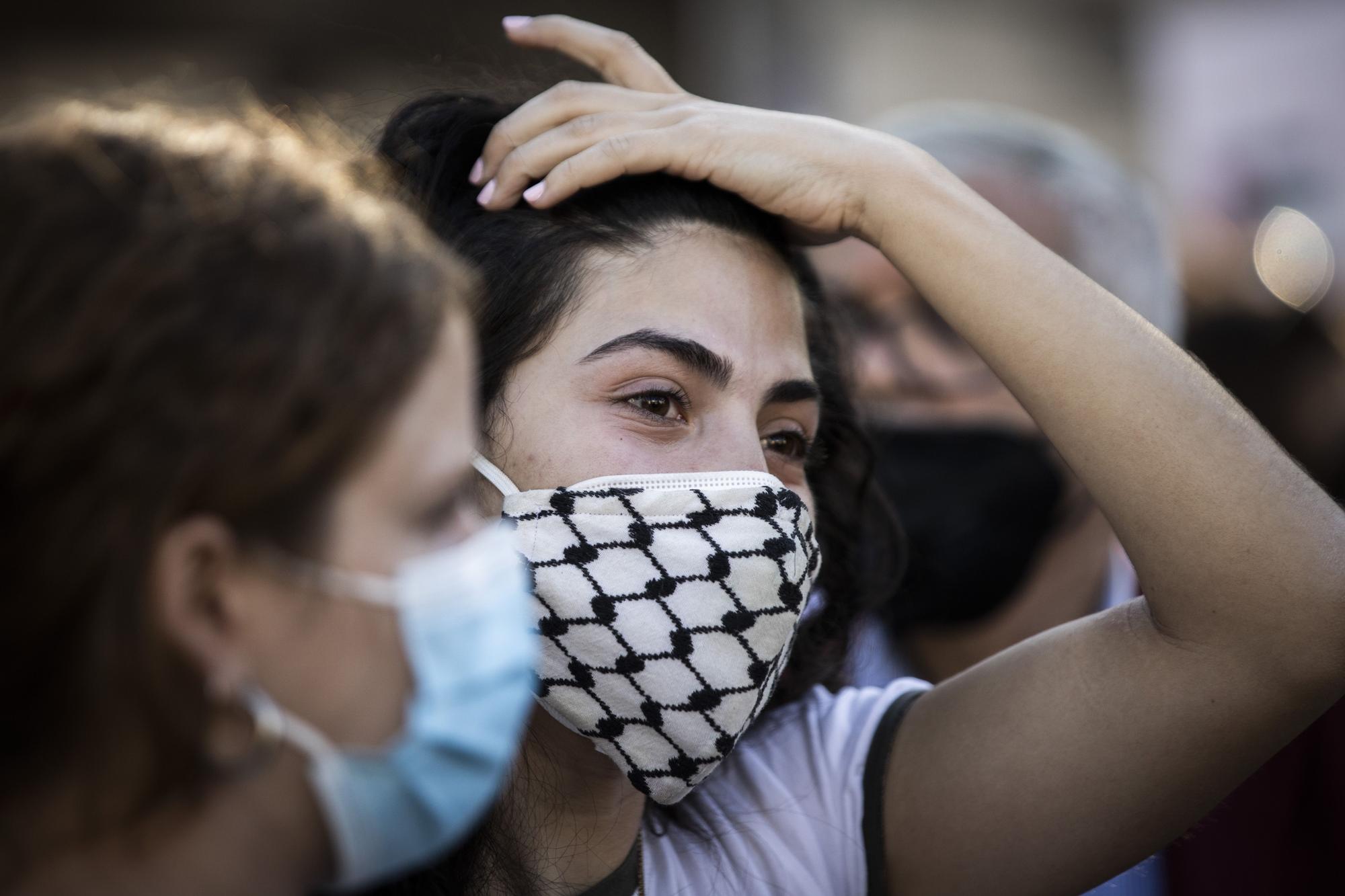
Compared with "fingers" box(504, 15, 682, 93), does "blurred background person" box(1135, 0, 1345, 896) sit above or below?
below

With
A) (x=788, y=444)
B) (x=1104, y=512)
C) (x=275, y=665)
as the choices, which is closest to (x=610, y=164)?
(x=788, y=444)

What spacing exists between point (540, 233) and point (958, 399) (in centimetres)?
162

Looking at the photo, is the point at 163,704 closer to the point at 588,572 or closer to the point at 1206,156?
the point at 588,572

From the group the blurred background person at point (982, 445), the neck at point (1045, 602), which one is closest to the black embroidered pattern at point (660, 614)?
the blurred background person at point (982, 445)

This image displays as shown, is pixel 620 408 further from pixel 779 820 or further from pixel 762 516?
pixel 779 820

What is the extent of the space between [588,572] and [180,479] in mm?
747

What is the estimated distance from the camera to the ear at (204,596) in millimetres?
1070

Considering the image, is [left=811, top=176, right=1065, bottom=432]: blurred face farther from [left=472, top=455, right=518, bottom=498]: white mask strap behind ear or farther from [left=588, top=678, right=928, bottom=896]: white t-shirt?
[left=472, top=455, right=518, bottom=498]: white mask strap behind ear

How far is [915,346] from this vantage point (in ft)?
10.9

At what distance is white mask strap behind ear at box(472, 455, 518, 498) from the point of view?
1.82m

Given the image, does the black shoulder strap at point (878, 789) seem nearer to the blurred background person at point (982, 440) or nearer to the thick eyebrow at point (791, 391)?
the blurred background person at point (982, 440)

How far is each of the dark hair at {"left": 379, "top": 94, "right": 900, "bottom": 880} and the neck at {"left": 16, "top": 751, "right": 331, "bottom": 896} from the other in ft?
2.88

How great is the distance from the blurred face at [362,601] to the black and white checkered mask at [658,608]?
0.51m

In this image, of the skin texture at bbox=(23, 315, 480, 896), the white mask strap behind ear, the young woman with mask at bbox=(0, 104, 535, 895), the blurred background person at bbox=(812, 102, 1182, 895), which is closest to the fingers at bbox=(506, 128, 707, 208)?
the white mask strap behind ear
